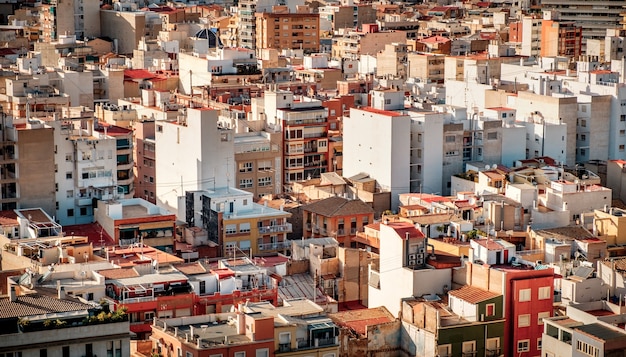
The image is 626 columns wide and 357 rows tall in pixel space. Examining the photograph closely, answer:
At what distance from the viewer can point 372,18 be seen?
398 ft

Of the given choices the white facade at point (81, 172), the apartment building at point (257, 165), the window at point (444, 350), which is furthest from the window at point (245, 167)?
the window at point (444, 350)

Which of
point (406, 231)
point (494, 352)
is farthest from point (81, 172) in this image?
point (494, 352)

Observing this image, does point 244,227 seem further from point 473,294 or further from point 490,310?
point 490,310

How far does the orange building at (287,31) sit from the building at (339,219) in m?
49.9

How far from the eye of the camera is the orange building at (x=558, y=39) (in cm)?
9831

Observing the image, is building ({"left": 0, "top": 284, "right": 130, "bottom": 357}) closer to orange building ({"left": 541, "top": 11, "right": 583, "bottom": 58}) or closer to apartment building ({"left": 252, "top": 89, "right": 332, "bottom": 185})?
apartment building ({"left": 252, "top": 89, "right": 332, "bottom": 185})

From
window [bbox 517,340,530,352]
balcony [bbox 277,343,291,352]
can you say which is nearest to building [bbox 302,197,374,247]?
window [bbox 517,340,530,352]

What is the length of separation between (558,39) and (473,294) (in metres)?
58.7

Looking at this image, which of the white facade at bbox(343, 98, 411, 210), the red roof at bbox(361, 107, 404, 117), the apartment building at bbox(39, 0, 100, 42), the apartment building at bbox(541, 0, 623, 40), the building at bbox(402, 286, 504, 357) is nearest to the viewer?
the building at bbox(402, 286, 504, 357)

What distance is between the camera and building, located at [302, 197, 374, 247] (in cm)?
5431

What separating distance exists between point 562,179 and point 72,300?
25.3 metres

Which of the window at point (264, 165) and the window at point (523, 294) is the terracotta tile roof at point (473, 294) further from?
the window at point (264, 165)

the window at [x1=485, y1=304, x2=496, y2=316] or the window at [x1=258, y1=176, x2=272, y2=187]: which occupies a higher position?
the window at [x1=258, y1=176, x2=272, y2=187]

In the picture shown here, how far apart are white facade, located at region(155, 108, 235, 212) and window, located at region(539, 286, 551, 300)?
1691 cm
